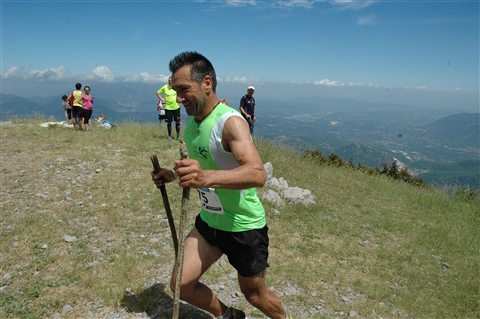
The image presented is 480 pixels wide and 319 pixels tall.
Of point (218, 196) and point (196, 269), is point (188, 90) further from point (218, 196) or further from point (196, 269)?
point (196, 269)

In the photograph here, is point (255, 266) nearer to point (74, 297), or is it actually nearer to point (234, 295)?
point (234, 295)

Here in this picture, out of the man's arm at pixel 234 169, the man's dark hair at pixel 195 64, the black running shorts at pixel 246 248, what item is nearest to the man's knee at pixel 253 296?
the black running shorts at pixel 246 248

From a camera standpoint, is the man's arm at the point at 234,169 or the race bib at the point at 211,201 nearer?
the man's arm at the point at 234,169

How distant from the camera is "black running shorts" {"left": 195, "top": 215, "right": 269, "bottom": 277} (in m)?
2.47

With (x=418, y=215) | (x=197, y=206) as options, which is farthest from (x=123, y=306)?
(x=418, y=215)

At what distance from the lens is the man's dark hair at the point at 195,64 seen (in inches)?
89.1

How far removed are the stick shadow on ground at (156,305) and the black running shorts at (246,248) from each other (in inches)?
45.4

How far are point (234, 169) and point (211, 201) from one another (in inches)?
29.9

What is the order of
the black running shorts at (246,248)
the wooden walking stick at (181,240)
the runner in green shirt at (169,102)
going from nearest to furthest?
1. the wooden walking stick at (181,240)
2. the black running shorts at (246,248)
3. the runner in green shirt at (169,102)

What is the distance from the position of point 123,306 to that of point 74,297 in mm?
604

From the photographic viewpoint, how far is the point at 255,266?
250cm

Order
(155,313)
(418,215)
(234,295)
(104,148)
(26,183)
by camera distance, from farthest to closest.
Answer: (104,148)
(418,215)
(26,183)
(234,295)
(155,313)

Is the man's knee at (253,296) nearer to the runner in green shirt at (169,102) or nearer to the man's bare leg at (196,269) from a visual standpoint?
the man's bare leg at (196,269)

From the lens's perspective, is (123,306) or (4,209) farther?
(4,209)
